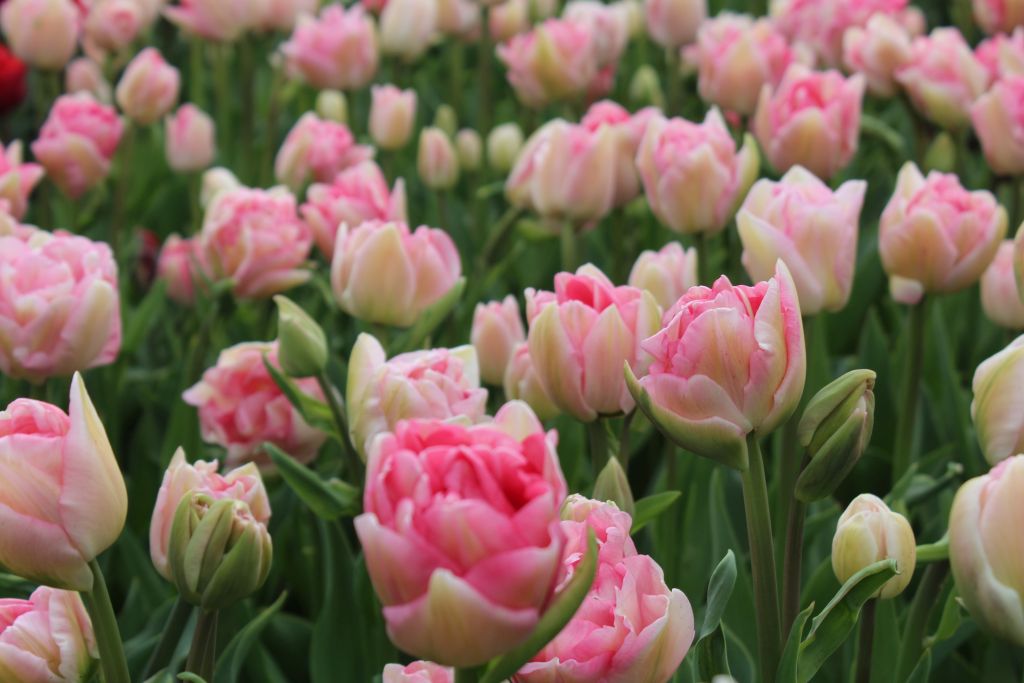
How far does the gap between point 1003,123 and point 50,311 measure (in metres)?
0.95

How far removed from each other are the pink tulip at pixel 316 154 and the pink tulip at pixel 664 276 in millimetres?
701

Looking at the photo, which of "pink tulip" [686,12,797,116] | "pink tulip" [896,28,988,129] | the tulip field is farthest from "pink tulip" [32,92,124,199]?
"pink tulip" [896,28,988,129]

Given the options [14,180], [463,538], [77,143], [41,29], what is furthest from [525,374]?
[41,29]

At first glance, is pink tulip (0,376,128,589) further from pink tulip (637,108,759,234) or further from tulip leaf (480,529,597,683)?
pink tulip (637,108,759,234)

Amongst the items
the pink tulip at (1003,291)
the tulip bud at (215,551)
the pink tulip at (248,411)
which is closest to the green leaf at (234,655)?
the tulip bud at (215,551)

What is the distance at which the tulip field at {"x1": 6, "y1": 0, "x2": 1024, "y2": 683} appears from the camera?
2.03ft

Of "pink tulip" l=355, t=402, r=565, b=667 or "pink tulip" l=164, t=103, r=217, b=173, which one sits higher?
"pink tulip" l=355, t=402, r=565, b=667

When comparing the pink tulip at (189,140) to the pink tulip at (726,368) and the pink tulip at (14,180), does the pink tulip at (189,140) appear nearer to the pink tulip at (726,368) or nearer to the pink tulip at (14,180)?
the pink tulip at (14,180)

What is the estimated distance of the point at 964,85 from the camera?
1.57m

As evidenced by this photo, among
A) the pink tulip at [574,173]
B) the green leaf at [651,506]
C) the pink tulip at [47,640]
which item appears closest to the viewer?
the pink tulip at [47,640]

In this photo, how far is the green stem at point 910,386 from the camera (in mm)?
1144

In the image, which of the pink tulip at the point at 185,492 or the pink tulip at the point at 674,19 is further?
the pink tulip at the point at 674,19

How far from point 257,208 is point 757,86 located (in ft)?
2.29

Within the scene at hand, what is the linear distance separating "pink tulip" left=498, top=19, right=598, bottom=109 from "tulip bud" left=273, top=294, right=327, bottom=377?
101 cm
